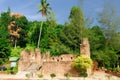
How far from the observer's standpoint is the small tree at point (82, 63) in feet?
125

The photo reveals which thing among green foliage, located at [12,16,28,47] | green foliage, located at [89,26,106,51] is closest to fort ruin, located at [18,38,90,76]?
green foliage, located at [89,26,106,51]

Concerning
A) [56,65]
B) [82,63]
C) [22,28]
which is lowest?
[56,65]

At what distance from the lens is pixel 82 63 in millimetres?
38000

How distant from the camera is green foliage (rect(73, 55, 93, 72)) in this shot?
38.2 m

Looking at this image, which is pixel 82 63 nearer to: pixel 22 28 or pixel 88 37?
pixel 88 37

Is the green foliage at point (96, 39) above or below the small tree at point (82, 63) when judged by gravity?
above

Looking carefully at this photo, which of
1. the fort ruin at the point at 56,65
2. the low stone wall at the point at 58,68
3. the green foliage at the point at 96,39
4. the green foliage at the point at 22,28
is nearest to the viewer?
the low stone wall at the point at 58,68

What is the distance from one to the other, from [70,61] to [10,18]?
28104mm

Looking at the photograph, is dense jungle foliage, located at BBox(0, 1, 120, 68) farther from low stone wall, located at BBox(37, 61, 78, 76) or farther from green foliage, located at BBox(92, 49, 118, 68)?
low stone wall, located at BBox(37, 61, 78, 76)

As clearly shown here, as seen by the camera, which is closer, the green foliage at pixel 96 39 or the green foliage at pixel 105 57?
the green foliage at pixel 105 57

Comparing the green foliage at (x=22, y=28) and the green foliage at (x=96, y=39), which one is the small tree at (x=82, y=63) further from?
the green foliage at (x=22, y=28)

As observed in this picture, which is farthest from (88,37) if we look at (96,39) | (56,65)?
(56,65)

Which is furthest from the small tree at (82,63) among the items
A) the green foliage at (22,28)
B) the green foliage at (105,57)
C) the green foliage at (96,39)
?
the green foliage at (22,28)

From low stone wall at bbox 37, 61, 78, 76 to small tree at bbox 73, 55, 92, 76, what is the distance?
2.77 ft
